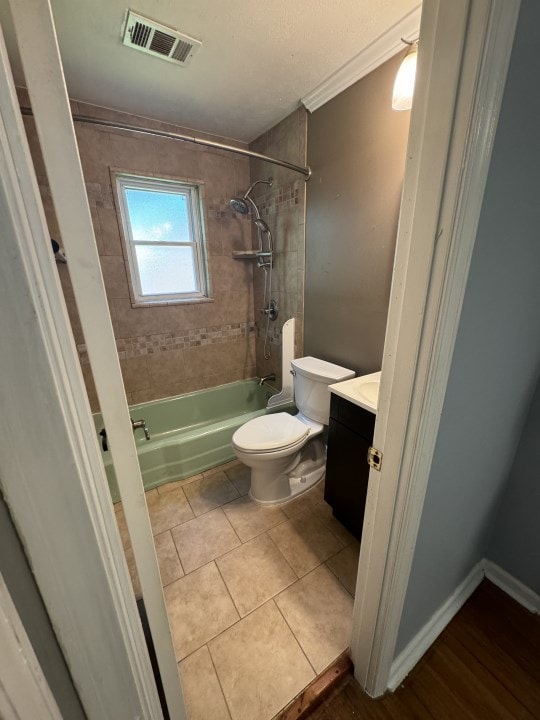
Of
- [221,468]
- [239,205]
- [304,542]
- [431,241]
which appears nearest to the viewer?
[431,241]

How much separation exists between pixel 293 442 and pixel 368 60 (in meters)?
1.99

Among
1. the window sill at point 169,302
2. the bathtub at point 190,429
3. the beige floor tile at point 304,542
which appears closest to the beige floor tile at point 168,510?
the bathtub at point 190,429

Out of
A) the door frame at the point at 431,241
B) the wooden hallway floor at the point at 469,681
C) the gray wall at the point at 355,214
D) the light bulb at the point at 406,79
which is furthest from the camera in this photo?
the gray wall at the point at 355,214

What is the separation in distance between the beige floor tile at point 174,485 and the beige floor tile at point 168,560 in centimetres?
33

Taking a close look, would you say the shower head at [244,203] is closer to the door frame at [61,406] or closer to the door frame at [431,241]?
the door frame at [431,241]

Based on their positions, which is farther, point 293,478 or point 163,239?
point 163,239

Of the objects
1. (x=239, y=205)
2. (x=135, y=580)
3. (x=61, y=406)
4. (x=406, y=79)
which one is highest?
(x=406, y=79)

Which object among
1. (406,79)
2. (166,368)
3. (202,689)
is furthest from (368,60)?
(202,689)

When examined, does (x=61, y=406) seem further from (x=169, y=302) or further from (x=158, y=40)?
(x=169, y=302)

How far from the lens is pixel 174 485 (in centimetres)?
191

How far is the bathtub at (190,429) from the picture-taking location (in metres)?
1.86

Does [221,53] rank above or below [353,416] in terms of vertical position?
above

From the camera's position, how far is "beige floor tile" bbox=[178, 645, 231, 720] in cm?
92

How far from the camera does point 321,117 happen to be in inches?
66.7
